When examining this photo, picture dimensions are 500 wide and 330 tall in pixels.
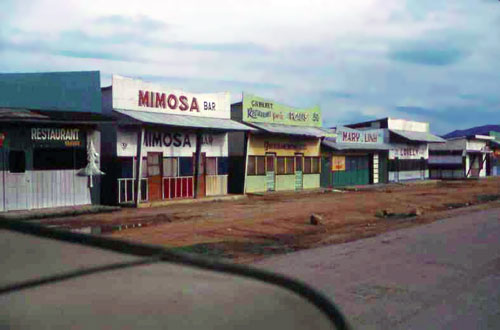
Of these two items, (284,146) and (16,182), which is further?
(284,146)

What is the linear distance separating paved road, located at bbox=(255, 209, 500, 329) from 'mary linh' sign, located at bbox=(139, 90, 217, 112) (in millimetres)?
12659

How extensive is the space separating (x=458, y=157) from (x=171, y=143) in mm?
39169

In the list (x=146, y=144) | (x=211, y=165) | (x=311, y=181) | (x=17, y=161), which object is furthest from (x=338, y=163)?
(x=17, y=161)

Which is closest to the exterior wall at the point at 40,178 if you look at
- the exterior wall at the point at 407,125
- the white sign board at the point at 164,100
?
the white sign board at the point at 164,100

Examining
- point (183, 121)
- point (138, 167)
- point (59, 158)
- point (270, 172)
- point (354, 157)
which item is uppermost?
point (183, 121)

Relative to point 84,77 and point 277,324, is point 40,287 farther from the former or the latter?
point 84,77

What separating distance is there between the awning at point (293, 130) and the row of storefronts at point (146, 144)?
13cm

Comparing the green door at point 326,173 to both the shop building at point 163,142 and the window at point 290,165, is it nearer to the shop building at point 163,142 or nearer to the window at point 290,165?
the window at point 290,165

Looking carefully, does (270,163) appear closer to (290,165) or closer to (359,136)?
(290,165)

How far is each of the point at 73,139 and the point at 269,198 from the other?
10510 millimetres

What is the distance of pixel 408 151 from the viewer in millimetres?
45750

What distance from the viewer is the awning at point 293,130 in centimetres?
2880

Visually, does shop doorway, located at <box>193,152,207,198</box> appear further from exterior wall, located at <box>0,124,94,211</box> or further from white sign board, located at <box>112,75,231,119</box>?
exterior wall, located at <box>0,124,94,211</box>

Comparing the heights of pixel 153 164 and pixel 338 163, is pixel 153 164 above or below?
below
